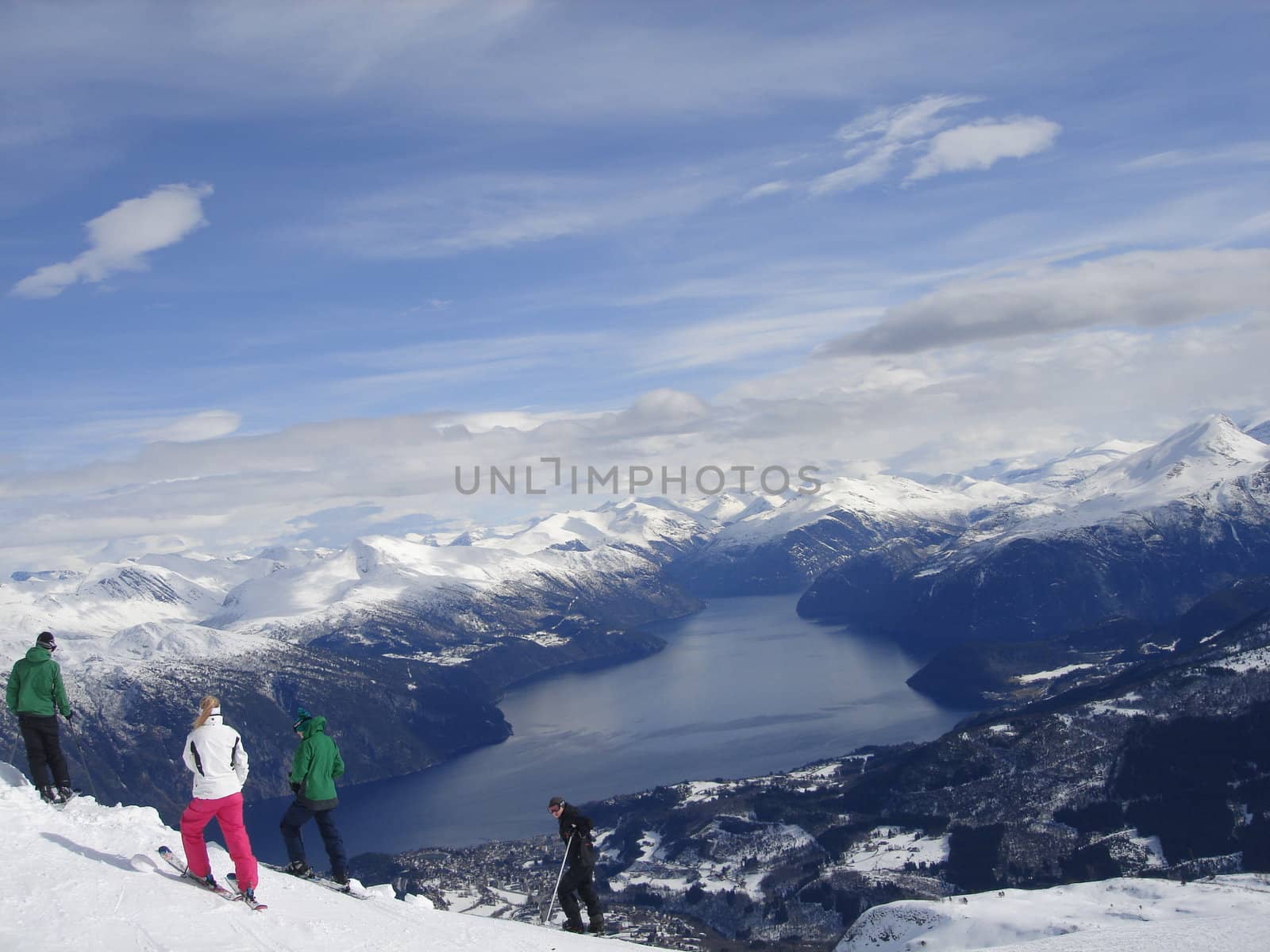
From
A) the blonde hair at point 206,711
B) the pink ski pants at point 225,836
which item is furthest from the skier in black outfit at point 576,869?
the blonde hair at point 206,711

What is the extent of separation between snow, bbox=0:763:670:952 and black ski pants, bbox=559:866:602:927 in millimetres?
564

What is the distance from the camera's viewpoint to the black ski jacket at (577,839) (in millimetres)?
21875

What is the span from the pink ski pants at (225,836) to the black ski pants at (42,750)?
6.46 m

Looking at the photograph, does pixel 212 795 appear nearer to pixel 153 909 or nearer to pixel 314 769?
pixel 153 909

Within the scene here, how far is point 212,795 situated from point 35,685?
750 cm

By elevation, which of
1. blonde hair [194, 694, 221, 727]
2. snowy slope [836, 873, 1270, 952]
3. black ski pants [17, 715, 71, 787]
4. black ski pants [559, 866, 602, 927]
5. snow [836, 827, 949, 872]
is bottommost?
snow [836, 827, 949, 872]

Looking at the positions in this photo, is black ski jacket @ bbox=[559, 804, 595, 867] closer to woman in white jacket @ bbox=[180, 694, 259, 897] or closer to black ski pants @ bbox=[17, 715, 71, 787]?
woman in white jacket @ bbox=[180, 694, 259, 897]

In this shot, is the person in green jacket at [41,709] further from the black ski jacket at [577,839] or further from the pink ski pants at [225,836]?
the black ski jacket at [577,839]

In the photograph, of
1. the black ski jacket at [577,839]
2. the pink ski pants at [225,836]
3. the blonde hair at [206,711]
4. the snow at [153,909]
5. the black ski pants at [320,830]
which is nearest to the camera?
the snow at [153,909]

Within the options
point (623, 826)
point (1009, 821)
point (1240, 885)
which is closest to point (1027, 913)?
point (1240, 885)

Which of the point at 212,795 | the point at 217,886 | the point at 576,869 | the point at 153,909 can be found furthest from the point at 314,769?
the point at 576,869

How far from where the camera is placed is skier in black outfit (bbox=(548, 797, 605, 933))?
71.9ft

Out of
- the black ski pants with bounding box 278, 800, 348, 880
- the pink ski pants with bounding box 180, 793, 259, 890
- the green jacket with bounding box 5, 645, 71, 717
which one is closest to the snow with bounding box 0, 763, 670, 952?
the pink ski pants with bounding box 180, 793, 259, 890

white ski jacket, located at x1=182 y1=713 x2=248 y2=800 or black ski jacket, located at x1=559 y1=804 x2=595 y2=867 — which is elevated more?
white ski jacket, located at x1=182 y1=713 x2=248 y2=800
